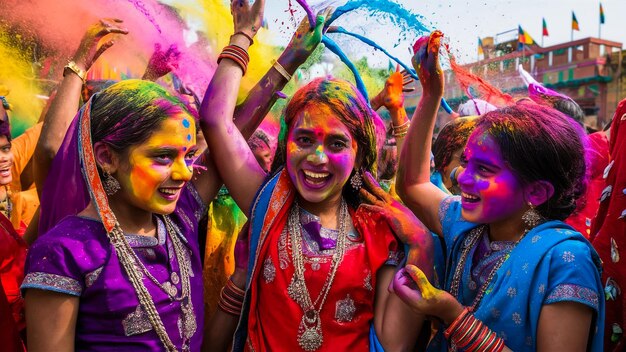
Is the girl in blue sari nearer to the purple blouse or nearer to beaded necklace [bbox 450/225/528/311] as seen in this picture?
beaded necklace [bbox 450/225/528/311]

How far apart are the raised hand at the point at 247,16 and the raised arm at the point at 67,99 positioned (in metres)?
0.64

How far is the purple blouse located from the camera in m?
1.87

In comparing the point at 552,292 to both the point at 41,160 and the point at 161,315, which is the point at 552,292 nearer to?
the point at 161,315

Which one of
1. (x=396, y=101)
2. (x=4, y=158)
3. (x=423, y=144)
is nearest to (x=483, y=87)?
(x=396, y=101)

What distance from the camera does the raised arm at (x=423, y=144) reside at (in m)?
2.45

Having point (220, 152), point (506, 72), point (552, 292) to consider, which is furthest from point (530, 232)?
point (506, 72)

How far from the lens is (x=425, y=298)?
2033 millimetres

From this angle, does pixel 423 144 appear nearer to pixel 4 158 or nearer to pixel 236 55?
pixel 236 55

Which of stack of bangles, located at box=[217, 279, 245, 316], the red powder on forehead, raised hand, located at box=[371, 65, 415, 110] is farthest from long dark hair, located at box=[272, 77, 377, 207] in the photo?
the red powder on forehead

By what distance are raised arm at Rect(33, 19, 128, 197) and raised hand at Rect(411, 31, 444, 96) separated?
156cm

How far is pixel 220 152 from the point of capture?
8.20ft

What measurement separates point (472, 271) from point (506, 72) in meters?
2.61

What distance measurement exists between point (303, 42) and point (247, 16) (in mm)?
318

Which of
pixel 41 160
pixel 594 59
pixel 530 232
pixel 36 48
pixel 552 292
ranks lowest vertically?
pixel 552 292
